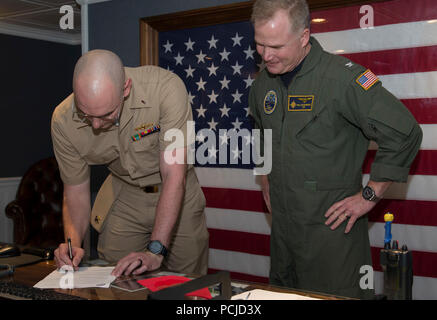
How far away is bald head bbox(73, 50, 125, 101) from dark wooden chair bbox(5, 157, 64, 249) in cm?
309

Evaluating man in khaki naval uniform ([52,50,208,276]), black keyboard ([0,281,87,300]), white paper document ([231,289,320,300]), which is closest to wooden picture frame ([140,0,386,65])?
man in khaki naval uniform ([52,50,208,276])

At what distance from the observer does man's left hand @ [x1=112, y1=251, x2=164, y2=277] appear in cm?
154

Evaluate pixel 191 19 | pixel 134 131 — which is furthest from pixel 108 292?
pixel 191 19

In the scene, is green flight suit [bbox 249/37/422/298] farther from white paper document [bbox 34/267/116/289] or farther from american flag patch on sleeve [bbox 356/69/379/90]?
white paper document [bbox 34/267/116/289]

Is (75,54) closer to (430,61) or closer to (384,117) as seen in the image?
(430,61)

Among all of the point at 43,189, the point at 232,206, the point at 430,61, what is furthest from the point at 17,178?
the point at 430,61

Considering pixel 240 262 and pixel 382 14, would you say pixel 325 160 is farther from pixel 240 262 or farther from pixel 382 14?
pixel 240 262

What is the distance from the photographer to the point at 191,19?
128 inches

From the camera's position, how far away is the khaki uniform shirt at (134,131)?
1.97m

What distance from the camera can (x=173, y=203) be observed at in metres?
1.85

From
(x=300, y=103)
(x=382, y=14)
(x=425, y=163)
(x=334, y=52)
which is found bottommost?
(x=425, y=163)

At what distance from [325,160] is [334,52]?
1054 millimetres

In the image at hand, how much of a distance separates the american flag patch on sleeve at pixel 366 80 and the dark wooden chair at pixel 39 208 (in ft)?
11.4

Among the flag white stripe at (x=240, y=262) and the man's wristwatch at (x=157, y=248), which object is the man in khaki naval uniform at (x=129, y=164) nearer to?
the man's wristwatch at (x=157, y=248)
